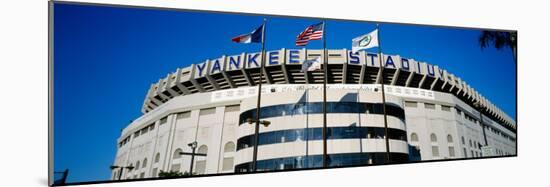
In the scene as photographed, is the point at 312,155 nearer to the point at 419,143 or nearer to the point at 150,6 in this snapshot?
the point at 419,143

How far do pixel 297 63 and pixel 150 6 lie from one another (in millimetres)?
5027

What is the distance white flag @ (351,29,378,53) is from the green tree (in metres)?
3.29

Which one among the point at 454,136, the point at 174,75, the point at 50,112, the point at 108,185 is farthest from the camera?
the point at 454,136

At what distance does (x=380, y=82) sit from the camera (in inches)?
561

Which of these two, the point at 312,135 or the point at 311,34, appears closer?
the point at 311,34

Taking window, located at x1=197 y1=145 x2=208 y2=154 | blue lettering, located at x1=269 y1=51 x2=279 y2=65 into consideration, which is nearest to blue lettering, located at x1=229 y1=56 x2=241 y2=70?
blue lettering, located at x1=269 y1=51 x2=279 y2=65

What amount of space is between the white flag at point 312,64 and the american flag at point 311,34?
927 millimetres

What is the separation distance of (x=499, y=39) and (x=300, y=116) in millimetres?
6868

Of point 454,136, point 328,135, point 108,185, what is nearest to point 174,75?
point 108,185

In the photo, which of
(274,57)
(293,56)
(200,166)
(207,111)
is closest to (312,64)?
(293,56)

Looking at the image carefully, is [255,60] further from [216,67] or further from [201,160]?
[201,160]

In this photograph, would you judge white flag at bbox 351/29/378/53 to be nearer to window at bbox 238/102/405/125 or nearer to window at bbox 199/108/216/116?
window at bbox 238/102/405/125

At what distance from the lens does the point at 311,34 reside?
10.6 metres

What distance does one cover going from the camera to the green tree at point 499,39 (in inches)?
462
